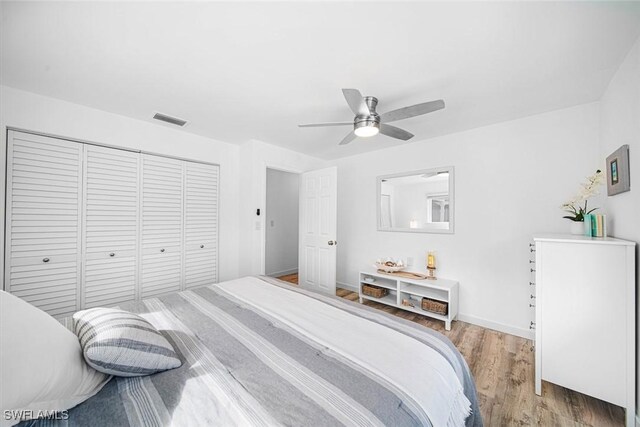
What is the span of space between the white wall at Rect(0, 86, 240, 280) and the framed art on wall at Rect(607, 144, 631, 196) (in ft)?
12.5

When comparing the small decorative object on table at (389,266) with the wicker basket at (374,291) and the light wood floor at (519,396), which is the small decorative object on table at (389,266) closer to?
the wicker basket at (374,291)

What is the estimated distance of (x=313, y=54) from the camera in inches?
63.5

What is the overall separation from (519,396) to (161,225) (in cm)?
375

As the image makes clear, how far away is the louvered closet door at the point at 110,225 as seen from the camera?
8.07 feet

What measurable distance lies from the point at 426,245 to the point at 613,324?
180 centimetres

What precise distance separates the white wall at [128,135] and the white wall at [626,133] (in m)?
3.82

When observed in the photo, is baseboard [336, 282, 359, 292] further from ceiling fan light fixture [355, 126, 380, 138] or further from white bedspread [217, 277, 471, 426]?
ceiling fan light fixture [355, 126, 380, 138]

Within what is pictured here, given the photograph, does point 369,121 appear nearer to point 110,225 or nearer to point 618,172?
point 618,172

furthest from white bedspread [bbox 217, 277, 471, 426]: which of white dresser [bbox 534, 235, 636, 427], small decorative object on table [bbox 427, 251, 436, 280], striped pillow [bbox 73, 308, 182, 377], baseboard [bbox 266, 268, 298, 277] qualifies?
baseboard [bbox 266, 268, 298, 277]

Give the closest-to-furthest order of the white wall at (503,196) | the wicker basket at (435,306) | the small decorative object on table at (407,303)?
the white wall at (503,196), the wicker basket at (435,306), the small decorative object on table at (407,303)

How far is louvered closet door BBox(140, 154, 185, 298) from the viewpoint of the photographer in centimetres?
282

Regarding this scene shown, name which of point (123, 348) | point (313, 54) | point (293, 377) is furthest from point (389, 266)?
point (123, 348)

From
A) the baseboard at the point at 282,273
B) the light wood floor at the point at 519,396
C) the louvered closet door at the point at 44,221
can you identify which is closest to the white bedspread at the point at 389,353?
the light wood floor at the point at 519,396

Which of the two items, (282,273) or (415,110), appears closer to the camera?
(415,110)
